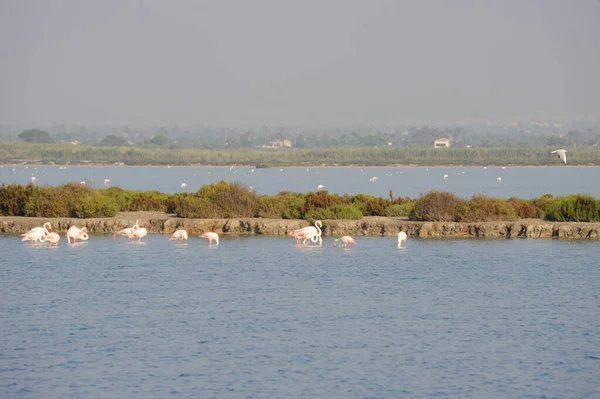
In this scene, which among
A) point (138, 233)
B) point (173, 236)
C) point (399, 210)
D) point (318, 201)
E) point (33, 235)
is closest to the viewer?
point (33, 235)

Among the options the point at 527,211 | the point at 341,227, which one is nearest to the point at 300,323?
the point at 341,227

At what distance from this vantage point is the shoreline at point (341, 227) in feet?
99.7

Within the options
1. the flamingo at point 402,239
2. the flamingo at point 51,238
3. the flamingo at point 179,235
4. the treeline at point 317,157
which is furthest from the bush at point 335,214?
the treeline at point 317,157

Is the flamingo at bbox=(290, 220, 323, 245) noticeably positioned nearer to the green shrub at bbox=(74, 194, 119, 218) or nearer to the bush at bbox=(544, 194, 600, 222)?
the green shrub at bbox=(74, 194, 119, 218)

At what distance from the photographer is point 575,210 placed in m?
32.2

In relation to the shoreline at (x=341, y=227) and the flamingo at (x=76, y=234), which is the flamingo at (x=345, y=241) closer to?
the shoreline at (x=341, y=227)

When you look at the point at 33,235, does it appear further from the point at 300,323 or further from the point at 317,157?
the point at 317,157

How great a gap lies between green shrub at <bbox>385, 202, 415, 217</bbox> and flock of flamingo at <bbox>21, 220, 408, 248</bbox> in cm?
413

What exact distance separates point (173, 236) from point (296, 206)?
5.85 metres

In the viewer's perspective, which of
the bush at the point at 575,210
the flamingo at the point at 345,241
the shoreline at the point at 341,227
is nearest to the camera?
the flamingo at the point at 345,241

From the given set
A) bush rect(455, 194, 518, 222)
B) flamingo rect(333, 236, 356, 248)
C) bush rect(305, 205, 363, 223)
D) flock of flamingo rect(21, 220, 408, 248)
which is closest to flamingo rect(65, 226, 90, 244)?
flock of flamingo rect(21, 220, 408, 248)

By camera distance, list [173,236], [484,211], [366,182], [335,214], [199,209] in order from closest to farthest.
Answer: [173,236], [484,211], [335,214], [199,209], [366,182]

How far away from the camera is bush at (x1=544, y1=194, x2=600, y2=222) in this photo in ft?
105

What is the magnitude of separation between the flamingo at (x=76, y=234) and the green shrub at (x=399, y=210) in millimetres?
10113
